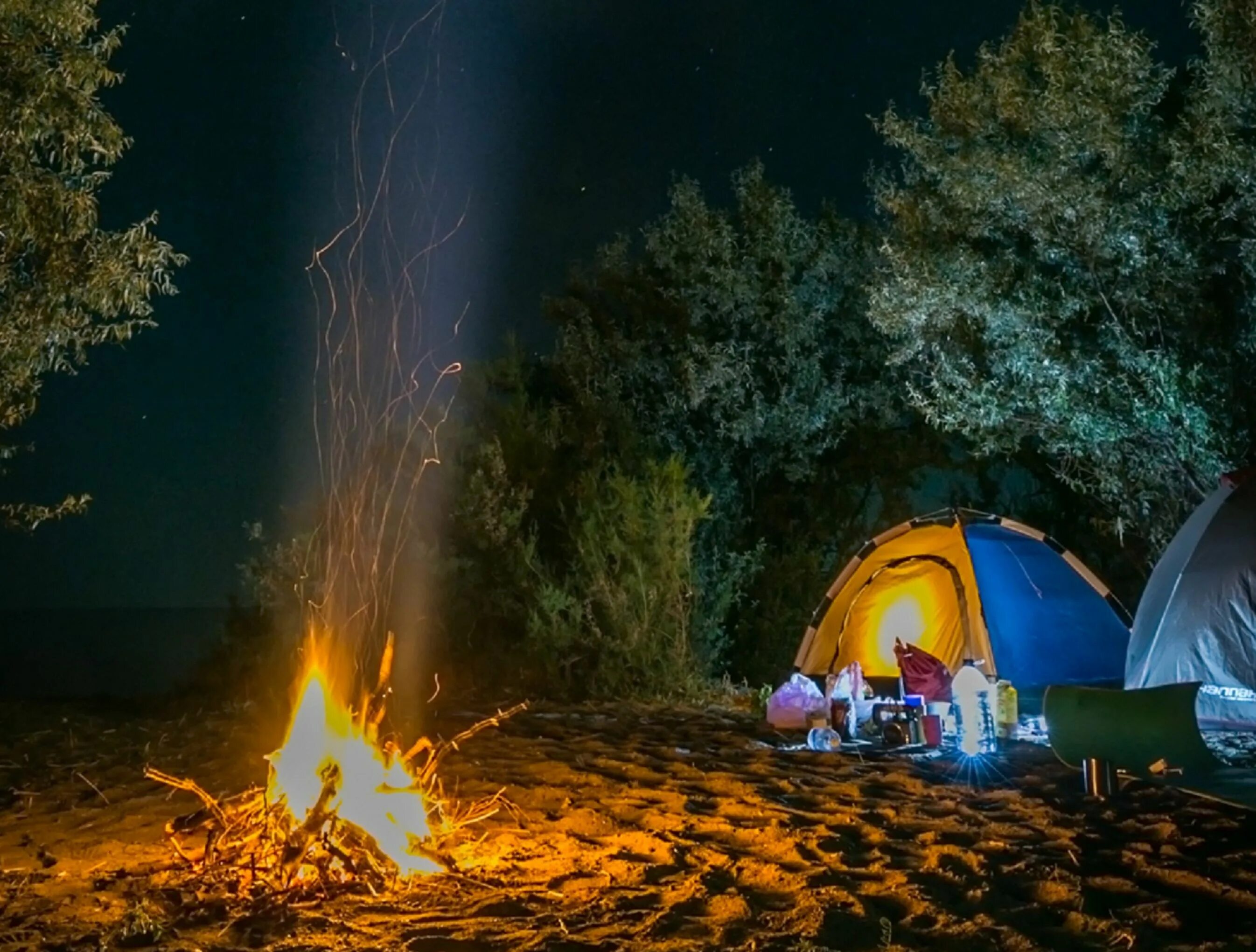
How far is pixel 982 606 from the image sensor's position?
927cm

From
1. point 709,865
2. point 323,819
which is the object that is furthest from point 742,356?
point 323,819

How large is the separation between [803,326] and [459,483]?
4.52m

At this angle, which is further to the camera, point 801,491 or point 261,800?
point 801,491

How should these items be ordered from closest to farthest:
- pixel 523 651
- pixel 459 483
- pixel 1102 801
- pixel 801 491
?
pixel 1102 801 → pixel 523 651 → pixel 459 483 → pixel 801 491

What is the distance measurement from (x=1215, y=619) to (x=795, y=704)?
9.55 feet

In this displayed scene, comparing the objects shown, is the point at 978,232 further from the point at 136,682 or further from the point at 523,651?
the point at 136,682

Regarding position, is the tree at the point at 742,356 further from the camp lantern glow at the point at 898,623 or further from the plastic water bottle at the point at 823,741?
the plastic water bottle at the point at 823,741

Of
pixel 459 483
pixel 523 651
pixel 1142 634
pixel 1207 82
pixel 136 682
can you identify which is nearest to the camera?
pixel 1142 634

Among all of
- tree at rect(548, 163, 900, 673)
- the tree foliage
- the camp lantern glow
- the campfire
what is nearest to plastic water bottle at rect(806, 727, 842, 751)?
the camp lantern glow

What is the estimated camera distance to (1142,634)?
27.6 feet

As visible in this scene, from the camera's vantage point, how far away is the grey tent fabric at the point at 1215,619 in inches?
305

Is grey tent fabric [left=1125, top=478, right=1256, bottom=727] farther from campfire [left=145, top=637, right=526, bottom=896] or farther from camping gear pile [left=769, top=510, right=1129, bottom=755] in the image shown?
campfire [left=145, top=637, right=526, bottom=896]

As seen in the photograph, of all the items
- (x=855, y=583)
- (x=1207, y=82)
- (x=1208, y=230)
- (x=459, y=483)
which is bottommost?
(x=855, y=583)

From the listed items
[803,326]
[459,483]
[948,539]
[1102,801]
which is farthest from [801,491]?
[1102,801]
